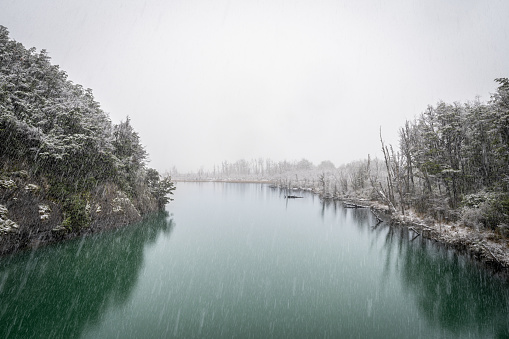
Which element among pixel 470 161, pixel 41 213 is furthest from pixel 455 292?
pixel 41 213

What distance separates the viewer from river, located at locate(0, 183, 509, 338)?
6824mm

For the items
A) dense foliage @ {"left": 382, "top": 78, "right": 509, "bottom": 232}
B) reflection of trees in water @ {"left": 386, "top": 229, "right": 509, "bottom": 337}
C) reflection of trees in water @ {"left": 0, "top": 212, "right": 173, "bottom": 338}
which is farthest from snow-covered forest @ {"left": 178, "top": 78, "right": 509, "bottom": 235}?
reflection of trees in water @ {"left": 0, "top": 212, "right": 173, "bottom": 338}

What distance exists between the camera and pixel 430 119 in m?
20.9

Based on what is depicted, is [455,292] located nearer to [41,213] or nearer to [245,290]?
[245,290]

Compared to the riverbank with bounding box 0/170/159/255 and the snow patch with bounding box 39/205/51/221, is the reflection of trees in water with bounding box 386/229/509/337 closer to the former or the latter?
the riverbank with bounding box 0/170/159/255

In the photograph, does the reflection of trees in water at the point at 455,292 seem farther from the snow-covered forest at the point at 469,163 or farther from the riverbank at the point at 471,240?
the snow-covered forest at the point at 469,163


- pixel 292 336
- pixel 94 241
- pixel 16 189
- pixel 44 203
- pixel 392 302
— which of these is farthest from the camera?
pixel 94 241

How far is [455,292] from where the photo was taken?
9.68m

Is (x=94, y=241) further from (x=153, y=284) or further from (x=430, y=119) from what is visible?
(x=430, y=119)

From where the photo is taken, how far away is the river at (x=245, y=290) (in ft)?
22.4

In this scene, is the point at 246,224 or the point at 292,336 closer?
the point at 292,336

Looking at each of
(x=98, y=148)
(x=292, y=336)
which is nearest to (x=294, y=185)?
(x=98, y=148)

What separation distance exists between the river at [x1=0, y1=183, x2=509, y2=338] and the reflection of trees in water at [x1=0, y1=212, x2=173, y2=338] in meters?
0.04

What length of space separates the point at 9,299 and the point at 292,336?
10642 mm
